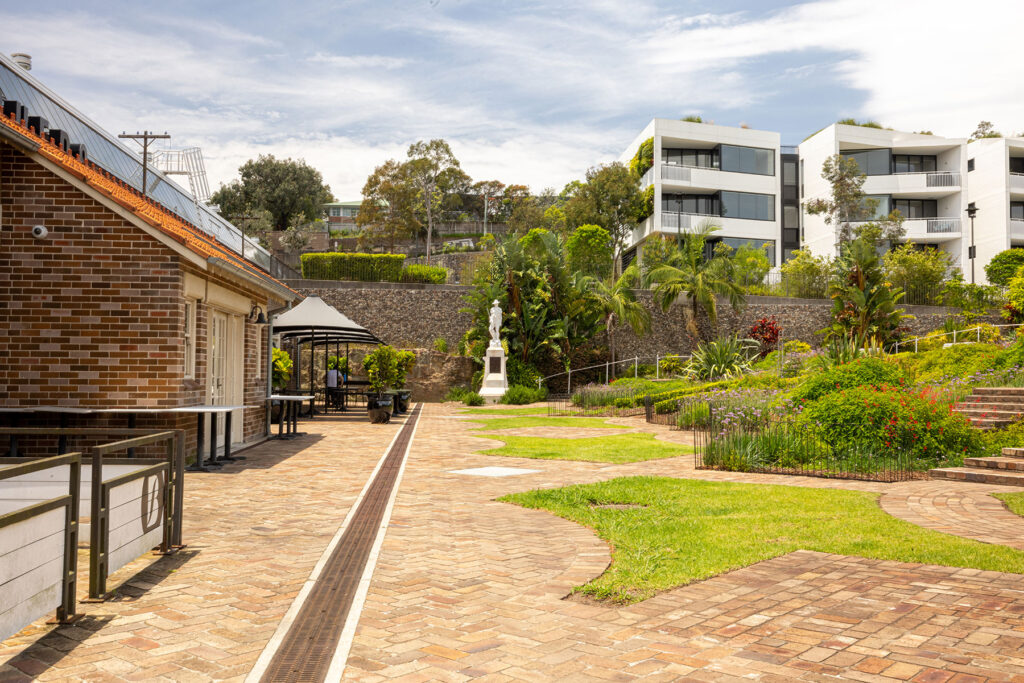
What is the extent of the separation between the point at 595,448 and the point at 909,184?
42.3m

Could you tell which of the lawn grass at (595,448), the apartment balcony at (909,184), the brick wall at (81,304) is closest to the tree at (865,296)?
the apartment balcony at (909,184)

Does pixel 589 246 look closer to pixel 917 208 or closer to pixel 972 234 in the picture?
pixel 972 234

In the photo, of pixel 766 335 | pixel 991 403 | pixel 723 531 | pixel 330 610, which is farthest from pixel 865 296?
pixel 330 610

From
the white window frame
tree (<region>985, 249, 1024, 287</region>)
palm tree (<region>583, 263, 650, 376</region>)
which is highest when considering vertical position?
tree (<region>985, 249, 1024, 287</region>)

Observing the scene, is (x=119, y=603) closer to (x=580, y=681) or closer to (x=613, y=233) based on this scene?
(x=580, y=681)

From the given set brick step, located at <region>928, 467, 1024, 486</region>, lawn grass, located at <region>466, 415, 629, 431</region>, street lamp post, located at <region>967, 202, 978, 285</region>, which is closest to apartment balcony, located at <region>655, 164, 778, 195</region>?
street lamp post, located at <region>967, 202, 978, 285</region>

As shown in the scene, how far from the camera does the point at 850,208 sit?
4366 cm

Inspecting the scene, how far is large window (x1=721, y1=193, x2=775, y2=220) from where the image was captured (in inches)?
1827

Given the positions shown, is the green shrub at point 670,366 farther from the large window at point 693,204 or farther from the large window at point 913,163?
the large window at point 913,163

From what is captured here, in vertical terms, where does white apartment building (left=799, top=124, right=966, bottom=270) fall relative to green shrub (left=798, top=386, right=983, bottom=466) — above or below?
above

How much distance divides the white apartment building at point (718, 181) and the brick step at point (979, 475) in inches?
1374

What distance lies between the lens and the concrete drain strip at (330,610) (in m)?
3.97

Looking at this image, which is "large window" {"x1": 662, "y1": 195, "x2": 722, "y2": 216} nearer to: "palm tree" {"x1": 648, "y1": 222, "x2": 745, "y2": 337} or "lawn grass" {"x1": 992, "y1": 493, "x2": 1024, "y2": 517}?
"palm tree" {"x1": 648, "y1": 222, "x2": 745, "y2": 337}

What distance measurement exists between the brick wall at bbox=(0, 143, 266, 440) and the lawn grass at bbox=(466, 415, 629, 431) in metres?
9.61
